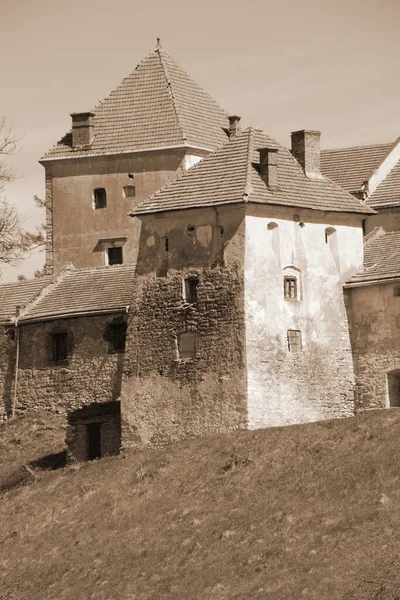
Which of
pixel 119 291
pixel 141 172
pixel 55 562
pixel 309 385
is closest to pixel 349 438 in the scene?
pixel 309 385

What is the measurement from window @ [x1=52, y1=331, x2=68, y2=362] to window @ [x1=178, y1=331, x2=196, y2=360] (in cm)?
774

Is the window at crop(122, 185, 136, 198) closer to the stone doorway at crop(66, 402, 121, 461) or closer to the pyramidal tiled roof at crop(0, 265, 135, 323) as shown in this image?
the pyramidal tiled roof at crop(0, 265, 135, 323)

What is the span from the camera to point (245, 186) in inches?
2749

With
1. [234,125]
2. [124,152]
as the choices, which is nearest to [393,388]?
[124,152]

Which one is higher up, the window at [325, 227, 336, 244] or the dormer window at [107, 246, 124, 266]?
the dormer window at [107, 246, 124, 266]

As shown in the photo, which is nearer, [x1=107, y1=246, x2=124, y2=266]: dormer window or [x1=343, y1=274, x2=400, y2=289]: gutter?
[x1=343, y1=274, x2=400, y2=289]: gutter

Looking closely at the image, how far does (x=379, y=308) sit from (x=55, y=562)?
1460cm

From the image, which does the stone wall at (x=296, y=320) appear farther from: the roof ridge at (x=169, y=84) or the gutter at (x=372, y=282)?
the roof ridge at (x=169, y=84)

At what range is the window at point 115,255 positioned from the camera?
82.7 meters

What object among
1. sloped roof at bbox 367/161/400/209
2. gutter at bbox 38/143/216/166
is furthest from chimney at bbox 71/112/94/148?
sloped roof at bbox 367/161/400/209

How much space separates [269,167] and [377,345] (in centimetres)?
681

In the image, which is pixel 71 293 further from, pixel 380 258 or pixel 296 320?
pixel 380 258

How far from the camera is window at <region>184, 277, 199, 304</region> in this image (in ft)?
230

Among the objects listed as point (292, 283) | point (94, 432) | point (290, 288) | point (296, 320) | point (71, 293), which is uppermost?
point (71, 293)
